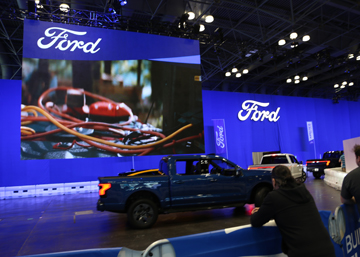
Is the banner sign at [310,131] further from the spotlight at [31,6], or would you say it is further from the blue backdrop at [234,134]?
the spotlight at [31,6]

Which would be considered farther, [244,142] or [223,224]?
[244,142]

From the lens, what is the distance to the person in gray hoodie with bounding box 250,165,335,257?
2287mm

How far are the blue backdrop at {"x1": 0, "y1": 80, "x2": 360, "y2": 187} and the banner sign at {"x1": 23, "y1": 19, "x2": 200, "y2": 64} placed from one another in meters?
3.74

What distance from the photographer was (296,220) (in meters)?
2.35

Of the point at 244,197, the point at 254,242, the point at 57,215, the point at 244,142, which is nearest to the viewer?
the point at 254,242

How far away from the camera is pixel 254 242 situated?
2535 millimetres

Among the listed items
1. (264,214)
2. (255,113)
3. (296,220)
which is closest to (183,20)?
(255,113)

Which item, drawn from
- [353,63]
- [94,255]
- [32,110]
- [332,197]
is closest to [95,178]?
[32,110]

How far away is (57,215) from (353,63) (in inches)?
918

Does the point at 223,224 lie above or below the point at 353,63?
below

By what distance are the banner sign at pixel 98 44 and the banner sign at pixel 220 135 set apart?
6141mm

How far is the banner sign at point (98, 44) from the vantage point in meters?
12.1

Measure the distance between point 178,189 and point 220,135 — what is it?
12861 mm

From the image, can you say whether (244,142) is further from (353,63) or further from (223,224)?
(223,224)
